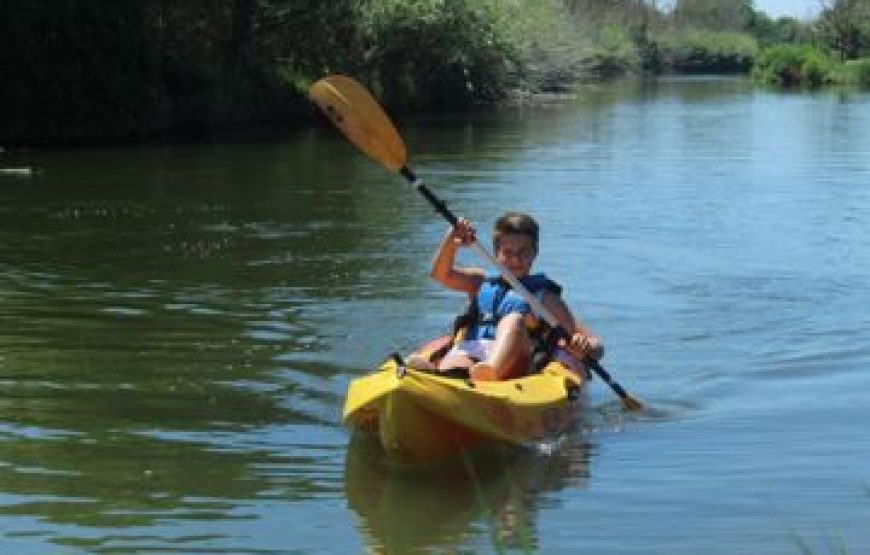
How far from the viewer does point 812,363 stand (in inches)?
373

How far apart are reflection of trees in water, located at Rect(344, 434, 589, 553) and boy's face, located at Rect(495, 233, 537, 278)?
98cm

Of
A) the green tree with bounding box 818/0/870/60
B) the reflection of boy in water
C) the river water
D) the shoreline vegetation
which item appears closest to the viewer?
the river water

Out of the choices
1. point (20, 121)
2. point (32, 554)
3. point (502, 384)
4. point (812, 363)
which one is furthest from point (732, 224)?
point (20, 121)

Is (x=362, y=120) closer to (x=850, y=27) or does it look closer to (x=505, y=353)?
(x=505, y=353)

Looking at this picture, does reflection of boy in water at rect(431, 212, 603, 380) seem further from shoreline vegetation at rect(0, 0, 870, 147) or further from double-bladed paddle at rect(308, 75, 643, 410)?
shoreline vegetation at rect(0, 0, 870, 147)

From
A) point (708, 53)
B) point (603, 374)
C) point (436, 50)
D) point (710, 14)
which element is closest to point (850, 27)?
point (708, 53)

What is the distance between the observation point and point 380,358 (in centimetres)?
950

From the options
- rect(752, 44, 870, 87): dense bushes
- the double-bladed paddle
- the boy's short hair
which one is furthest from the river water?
rect(752, 44, 870, 87): dense bushes

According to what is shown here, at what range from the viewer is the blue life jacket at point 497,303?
755 centimetres

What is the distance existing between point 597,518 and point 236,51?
28.5 meters

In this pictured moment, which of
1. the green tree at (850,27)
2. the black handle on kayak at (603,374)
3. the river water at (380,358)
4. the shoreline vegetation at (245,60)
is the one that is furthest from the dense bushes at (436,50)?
the green tree at (850,27)

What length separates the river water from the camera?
584cm

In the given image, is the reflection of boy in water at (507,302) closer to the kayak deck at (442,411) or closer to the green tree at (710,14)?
the kayak deck at (442,411)

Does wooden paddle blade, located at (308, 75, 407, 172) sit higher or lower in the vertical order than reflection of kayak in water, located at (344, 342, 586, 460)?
higher
